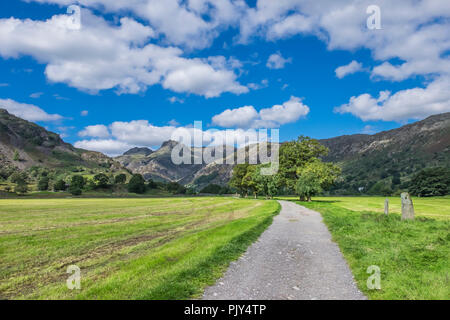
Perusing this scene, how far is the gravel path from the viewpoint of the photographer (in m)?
8.09

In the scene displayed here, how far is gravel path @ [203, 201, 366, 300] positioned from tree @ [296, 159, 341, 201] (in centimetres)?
5102

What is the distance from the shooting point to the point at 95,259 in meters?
13.0

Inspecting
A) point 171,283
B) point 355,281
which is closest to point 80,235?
point 171,283

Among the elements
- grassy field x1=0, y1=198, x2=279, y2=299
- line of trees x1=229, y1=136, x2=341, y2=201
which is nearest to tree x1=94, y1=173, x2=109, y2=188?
line of trees x1=229, y1=136, x2=341, y2=201

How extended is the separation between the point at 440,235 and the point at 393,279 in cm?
959

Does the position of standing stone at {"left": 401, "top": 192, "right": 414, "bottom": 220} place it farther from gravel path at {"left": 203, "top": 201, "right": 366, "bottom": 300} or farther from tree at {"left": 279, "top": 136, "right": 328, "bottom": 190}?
tree at {"left": 279, "top": 136, "right": 328, "bottom": 190}

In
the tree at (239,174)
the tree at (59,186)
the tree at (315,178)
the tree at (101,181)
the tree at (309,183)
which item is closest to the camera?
the tree at (309,183)

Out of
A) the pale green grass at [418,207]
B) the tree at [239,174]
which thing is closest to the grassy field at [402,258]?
the pale green grass at [418,207]

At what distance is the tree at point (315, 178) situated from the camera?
64.9m

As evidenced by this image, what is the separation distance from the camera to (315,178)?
65.2 metres

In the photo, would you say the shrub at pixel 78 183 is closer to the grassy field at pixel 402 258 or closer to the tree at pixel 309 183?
the tree at pixel 309 183

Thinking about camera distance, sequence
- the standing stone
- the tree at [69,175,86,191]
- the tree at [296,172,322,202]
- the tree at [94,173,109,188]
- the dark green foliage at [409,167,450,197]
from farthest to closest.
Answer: the tree at [94,173,109,188] < the tree at [69,175,86,191] < the dark green foliage at [409,167,450,197] < the tree at [296,172,322,202] < the standing stone

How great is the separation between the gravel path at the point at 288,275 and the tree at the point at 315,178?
5102 cm
